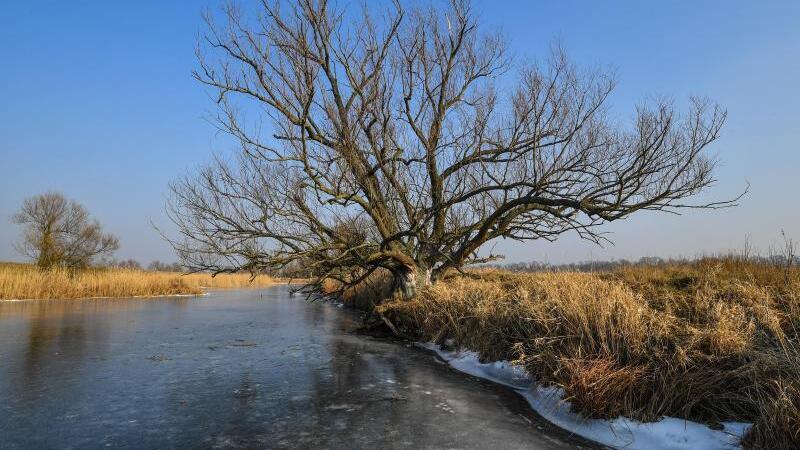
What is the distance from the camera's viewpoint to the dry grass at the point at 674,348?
13.6 feet

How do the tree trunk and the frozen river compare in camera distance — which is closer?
the frozen river

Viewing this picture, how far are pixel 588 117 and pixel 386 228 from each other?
5.32 m

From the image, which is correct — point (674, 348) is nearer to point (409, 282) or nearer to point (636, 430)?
point (636, 430)

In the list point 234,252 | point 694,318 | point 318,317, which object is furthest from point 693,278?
point 318,317

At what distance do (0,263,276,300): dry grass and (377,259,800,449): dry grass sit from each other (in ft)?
65.9

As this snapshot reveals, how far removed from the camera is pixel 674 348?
5020mm

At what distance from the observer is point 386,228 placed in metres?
12.3

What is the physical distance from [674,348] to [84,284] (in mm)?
23395

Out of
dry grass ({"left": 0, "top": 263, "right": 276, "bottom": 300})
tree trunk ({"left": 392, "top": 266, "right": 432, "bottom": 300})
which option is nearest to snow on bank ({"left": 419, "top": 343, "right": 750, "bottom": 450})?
tree trunk ({"left": 392, "top": 266, "right": 432, "bottom": 300})

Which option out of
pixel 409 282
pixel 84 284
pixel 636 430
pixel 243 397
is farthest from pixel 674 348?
pixel 84 284

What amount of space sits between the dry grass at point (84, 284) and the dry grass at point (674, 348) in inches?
791

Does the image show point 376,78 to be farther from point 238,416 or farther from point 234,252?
point 238,416

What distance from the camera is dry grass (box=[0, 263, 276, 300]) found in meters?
19.4

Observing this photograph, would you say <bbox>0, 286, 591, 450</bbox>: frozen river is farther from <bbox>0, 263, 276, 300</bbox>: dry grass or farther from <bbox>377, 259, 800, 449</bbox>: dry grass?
<bbox>0, 263, 276, 300</bbox>: dry grass
